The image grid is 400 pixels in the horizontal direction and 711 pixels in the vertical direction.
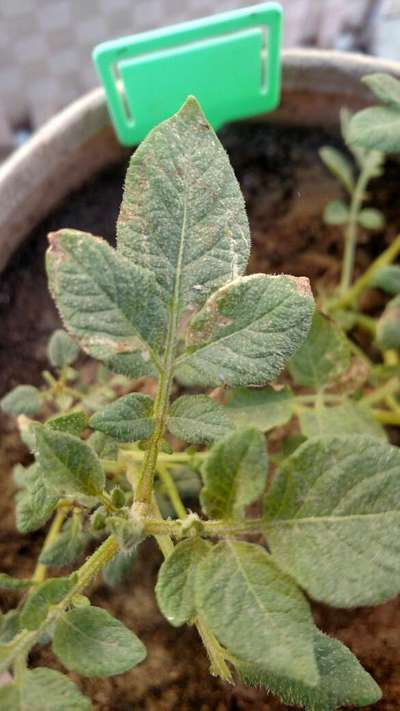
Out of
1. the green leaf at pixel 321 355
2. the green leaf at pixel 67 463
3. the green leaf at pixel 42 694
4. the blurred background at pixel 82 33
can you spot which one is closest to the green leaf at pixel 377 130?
the green leaf at pixel 321 355

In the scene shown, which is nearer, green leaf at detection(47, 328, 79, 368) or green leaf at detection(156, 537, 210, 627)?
green leaf at detection(156, 537, 210, 627)

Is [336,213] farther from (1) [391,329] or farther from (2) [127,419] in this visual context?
(2) [127,419]

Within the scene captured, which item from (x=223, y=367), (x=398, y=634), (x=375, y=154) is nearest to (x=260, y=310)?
(x=223, y=367)

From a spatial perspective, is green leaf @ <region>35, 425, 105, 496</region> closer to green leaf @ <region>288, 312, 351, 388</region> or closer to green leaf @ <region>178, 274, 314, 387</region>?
green leaf @ <region>178, 274, 314, 387</region>

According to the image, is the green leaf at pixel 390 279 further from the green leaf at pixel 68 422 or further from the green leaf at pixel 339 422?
the green leaf at pixel 68 422

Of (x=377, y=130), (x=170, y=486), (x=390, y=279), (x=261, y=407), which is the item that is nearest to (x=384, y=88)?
(x=377, y=130)

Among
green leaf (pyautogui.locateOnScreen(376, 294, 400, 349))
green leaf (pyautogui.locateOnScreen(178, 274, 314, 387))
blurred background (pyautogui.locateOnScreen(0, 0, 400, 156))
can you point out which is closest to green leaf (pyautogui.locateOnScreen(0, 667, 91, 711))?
green leaf (pyautogui.locateOnScreen(178, 274, 314, 387))

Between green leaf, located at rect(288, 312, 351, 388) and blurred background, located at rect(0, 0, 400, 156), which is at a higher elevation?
blurred background, located at rect(0, 0, 400, 156)
